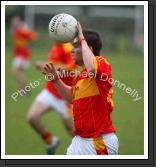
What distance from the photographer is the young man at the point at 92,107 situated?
300 inches

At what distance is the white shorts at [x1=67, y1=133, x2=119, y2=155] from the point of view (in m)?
7.72

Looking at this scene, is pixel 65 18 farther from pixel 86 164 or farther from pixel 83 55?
pixel 86 164

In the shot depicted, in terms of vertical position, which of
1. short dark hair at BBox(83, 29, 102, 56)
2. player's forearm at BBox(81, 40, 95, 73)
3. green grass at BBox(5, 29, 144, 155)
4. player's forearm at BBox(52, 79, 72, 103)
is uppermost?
short dark hair at BBox(83, 29, 102, 56)

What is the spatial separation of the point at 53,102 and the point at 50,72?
3.33m

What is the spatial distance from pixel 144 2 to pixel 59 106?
11.4ft

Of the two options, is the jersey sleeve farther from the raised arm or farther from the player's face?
the player's face

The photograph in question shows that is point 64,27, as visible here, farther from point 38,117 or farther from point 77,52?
point 38,117

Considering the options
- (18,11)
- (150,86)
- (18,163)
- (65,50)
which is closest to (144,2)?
(150,86)

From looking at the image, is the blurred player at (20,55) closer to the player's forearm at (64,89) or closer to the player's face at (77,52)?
the player's forearm at (64,89)

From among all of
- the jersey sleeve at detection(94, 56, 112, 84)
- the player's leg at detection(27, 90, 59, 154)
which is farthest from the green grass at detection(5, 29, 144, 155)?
the jersey sleeve at detection(94, 56, 112, 84)

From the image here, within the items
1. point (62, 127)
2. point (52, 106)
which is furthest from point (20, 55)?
point (52, 106)

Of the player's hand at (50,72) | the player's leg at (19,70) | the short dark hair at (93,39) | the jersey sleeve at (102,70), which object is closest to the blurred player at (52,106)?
the player's hand at (50,72)

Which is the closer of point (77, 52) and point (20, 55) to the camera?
point (77, 52)

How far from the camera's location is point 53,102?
11227 millimetres
